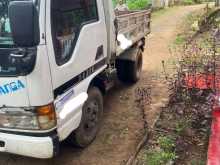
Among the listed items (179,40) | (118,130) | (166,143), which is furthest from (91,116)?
(179,40)

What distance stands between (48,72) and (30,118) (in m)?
0.45

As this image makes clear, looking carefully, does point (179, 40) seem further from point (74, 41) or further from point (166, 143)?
point (74, 41)

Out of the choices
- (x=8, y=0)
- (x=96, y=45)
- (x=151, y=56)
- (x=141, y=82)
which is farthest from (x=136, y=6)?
(x=8, y=0)

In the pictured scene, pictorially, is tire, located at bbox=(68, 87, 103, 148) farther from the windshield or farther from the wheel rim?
the windshield

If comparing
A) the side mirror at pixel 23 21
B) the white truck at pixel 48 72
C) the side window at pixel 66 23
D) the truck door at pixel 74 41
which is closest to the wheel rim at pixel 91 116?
the white truck at pixel 48 72

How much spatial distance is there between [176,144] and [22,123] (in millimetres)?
1970

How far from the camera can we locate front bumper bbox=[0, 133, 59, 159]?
11.8ft

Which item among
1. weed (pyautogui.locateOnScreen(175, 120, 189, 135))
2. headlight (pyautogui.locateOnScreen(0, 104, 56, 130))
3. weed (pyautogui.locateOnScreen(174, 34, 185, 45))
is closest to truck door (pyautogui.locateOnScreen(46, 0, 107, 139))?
headlight (pyautogui.locateOnScreen(0, 104, 56, 130))

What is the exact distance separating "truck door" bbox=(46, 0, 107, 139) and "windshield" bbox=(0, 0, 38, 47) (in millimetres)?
341

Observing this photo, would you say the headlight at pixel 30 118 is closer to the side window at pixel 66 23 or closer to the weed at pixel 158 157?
the side window at pixel 66 23

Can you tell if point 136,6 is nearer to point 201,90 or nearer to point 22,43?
point 201,90

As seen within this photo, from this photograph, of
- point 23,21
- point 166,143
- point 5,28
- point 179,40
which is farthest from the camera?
point 179,40

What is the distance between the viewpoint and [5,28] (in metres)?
3.51

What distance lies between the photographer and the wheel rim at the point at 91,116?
4688 millimetres
